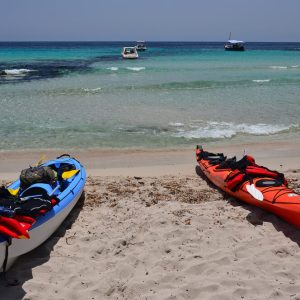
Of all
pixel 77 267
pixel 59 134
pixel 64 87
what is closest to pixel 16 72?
pixel 64 87

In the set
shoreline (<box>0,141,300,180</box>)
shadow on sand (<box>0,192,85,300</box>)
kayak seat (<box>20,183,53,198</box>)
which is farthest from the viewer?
shoreline (<box>0,141,300,180</box>)

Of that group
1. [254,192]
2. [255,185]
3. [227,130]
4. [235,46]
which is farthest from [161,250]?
[235,46]

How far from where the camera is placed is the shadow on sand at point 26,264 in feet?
13.6

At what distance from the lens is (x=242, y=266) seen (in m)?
4.49

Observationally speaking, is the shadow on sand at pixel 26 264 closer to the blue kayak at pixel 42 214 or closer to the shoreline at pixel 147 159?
the blue kayak at pixel 42 214

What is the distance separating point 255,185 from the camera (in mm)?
6125

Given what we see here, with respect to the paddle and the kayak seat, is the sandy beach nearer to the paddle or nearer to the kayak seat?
the paddle

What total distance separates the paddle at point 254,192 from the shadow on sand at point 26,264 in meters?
2.81

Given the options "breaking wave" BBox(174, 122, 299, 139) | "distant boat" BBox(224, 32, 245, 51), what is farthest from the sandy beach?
"distant boat" BBox(224, 32, 245, 51)

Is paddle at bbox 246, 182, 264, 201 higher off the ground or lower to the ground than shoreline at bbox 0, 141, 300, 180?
higher

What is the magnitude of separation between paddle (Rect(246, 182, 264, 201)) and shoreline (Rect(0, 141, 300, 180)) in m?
2.10

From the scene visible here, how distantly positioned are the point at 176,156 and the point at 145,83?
1334cm

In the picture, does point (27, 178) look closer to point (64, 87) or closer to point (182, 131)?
point (182, 131)

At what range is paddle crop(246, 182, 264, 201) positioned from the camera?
19.1 ft
